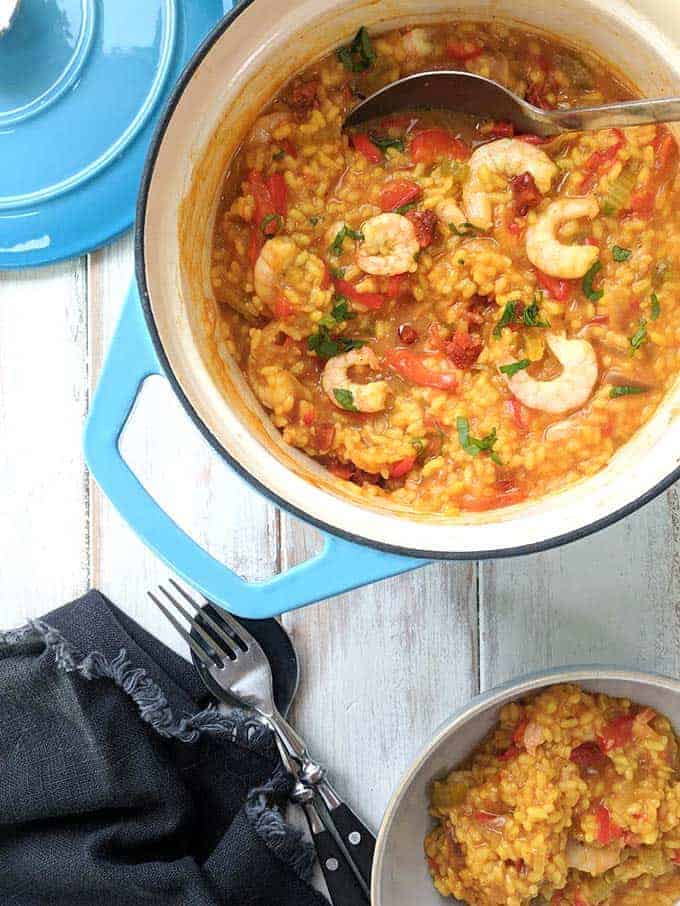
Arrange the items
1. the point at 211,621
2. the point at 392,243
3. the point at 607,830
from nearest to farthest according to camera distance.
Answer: the point at 392,243, the point at 607,830, the point at 211,621

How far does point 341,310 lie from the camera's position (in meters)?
1.93

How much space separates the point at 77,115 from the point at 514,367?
3.90 feet

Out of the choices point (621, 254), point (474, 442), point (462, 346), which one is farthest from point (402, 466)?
point (621, 254)

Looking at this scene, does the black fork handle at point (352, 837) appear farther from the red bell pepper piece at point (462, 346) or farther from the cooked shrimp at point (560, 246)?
the cooked shrimp at point (560, 246)

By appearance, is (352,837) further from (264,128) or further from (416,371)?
(264,128)

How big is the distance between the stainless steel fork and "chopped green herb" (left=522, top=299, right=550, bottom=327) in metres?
0.91

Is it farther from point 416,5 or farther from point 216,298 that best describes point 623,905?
point 416,5

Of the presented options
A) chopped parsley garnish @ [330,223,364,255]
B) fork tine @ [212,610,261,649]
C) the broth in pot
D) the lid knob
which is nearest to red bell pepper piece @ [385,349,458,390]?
the broth in pot

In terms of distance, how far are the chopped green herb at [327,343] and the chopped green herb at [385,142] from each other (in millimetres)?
357

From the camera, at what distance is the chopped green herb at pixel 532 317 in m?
1.90

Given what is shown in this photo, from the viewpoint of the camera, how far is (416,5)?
6.36 ft

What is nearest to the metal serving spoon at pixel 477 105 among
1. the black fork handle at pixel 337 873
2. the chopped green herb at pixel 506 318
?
the chopped green herb at pixel 506 318

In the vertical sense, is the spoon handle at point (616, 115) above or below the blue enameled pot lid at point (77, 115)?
below

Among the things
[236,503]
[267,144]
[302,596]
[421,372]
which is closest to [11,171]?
[267,144]
